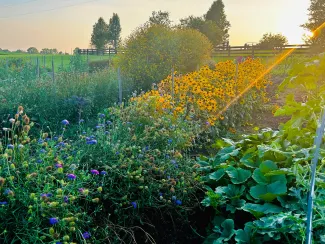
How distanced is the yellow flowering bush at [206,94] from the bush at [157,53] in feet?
10.9

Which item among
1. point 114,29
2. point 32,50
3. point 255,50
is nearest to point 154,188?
point 255,50

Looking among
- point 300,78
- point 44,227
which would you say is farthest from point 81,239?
point 300,78

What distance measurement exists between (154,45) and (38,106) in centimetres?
636

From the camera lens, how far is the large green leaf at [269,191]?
8.18ft

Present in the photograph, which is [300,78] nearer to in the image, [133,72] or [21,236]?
[21,236]

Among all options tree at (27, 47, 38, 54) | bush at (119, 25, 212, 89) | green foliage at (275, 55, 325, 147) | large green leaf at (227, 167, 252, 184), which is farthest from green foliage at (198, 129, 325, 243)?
tree at (27, 47, 38, 54)

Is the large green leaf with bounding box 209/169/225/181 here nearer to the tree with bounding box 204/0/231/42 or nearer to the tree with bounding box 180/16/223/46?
the tree with bounding box 180/16/223/46

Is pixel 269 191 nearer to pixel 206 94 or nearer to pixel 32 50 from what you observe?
pixel 206 94

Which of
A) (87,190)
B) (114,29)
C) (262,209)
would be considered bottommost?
(262,209)

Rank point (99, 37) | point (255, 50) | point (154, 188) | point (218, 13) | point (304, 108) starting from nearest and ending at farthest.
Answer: point (154, 188)
point (304, 108)
point (255, 50)
point (218, 13)
point (99, 37)

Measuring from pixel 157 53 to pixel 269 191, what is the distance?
31.8 feet

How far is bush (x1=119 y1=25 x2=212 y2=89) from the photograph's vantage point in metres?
10.8

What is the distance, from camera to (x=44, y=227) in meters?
1.93

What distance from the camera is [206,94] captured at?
5488 millimetres
